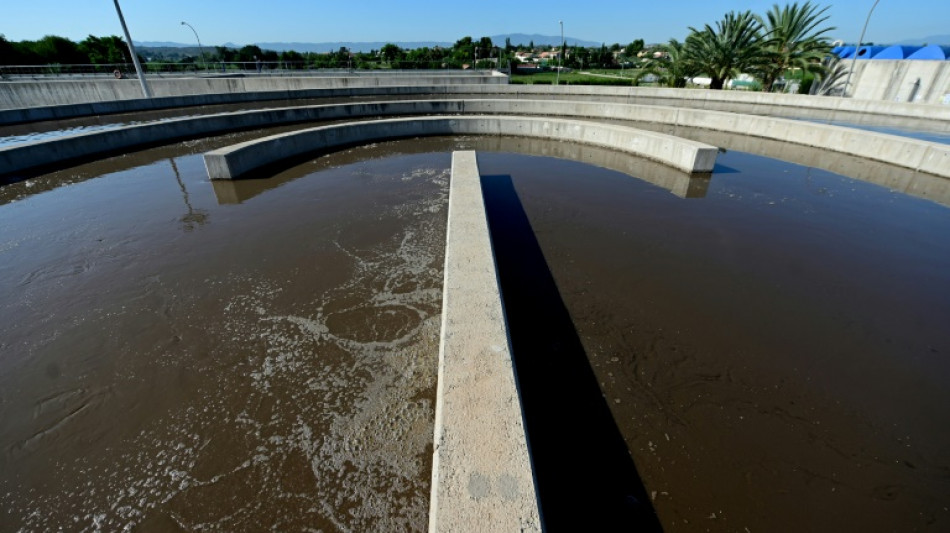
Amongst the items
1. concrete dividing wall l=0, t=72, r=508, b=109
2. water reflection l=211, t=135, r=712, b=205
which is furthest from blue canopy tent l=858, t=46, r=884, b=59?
water reflection l=211, t=135, r=712, b=205

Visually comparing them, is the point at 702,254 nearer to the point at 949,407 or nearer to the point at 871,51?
the point at 949,407

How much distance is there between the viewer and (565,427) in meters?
3.93

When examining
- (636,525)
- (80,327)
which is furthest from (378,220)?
(636,525)

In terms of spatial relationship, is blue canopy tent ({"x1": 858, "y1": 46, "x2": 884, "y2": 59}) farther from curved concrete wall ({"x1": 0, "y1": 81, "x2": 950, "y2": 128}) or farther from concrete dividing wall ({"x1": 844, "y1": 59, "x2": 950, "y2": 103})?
curved concrete wall ({"x1": 0, "y1": 81, "x2": 950, "y2": 128})

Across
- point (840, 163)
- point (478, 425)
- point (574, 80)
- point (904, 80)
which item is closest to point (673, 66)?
point (574, 80)

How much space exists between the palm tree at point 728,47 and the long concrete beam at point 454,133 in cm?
1707

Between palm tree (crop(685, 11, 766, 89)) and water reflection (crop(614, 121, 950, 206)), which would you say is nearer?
water reflection (crop(614, 121, 950, 206))

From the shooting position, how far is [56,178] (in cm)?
1112

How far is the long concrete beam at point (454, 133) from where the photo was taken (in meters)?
11.4

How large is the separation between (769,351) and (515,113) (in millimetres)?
18402

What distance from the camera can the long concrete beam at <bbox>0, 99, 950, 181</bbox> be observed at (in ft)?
39.9

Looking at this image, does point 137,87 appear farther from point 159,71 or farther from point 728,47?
point 728,47

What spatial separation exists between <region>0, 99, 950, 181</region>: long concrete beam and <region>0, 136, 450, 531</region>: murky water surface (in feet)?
16.8

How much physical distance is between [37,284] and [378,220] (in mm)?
5459
